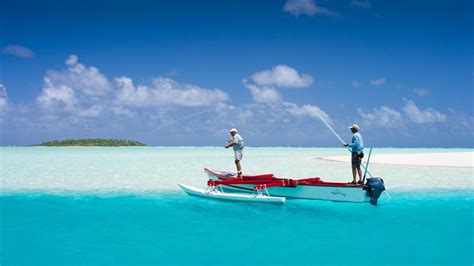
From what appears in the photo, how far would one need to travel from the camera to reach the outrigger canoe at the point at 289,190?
1201 cm

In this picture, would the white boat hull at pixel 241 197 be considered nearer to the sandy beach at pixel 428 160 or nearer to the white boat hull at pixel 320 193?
the white boat hull at pixel 320 193

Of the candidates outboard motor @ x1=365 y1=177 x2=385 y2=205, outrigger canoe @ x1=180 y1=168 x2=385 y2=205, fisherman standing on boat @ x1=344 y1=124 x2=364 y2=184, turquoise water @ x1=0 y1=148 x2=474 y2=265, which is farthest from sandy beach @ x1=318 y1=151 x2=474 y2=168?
outrigger canoe @ x1=180 y1=168 x2=385 y2=205

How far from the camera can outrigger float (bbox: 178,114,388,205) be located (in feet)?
39.4

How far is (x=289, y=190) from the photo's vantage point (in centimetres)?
1320

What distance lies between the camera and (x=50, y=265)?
699cm

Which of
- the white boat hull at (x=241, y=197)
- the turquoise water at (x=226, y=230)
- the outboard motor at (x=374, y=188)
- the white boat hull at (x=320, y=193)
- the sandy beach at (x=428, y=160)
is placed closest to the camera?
the turquoise water at (x=226, y=230)

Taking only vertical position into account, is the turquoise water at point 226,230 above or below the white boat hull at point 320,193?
below

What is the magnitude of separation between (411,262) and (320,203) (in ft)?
19.7

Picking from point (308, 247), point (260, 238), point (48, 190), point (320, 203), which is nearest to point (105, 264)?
point (260, 238)

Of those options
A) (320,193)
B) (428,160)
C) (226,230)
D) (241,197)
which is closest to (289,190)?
(320,193)

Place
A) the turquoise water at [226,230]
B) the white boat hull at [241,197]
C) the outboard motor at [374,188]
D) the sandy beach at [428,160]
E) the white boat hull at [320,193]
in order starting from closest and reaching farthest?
the turquoise water at [226,230], the outboard motor at [374,188], the white boat hull at [320,193], the white boat hull at [241,197], the sandy beach at [428,160]

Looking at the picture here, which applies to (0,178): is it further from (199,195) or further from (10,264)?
(10,264)

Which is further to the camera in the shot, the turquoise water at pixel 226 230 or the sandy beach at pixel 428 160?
the sandy beach at pixel 428 160

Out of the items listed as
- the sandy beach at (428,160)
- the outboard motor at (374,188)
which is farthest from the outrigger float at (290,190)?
the sandy beach at (428,160)
